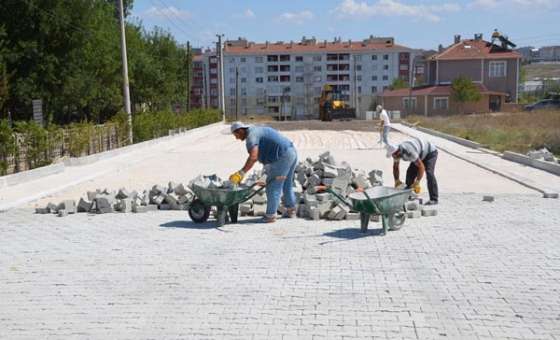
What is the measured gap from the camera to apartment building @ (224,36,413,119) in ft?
370

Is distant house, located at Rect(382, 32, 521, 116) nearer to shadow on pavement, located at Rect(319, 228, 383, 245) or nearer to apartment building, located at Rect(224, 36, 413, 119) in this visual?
apartment building, located at Rect(224, 36, 413, 119)

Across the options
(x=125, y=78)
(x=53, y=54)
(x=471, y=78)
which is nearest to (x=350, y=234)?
(x=125, y=78)

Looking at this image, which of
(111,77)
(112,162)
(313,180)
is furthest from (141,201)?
(111,77)

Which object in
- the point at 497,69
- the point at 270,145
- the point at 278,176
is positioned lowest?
the point at 278,176

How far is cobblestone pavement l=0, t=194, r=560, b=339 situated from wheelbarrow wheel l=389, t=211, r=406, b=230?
143mm

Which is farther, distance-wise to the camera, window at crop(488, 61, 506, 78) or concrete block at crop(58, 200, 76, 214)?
window at crop(488, 61, 506, 78)

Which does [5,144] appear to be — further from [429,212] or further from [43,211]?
[429,212]

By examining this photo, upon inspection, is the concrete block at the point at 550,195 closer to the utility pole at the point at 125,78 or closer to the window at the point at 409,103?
the utility pole at the point at 125,78

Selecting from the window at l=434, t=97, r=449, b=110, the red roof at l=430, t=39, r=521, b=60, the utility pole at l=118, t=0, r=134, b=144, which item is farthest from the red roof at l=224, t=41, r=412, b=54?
the utility pole at l=118, t=0, r=134, b=144

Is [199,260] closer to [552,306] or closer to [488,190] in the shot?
[552,306]

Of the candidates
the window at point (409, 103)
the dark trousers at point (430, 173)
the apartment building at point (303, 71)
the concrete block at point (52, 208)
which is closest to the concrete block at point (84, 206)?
the concrete block at point (52, 208)

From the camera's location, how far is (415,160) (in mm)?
9094

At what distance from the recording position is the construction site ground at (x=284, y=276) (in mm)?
4844

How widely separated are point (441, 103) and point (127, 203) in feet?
194
